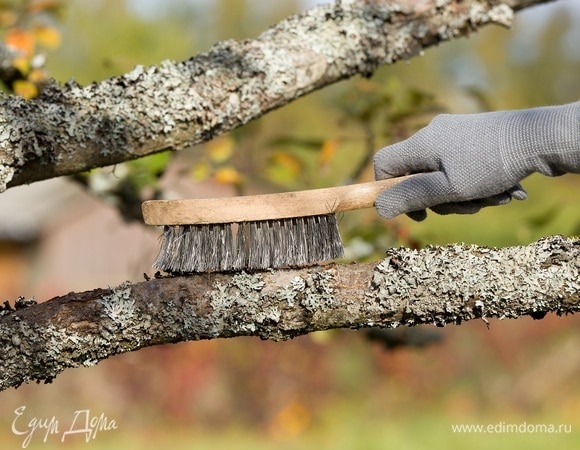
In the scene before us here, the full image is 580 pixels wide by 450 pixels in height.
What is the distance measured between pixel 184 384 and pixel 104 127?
8.36 meters

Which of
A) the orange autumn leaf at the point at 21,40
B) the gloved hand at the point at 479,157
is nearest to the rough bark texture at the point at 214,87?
the gloved hand at the point at 479,157

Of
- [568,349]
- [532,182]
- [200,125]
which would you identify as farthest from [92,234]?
[200,125]

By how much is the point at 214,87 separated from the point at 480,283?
3.18 feet

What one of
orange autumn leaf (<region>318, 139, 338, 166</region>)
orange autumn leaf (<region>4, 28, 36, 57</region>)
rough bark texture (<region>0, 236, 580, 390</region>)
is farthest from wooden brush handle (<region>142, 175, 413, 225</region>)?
orange autumn leaf (<region>318, 139, 338, 166</region>)

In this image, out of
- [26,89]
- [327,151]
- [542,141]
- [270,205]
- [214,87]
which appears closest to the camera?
[542,141]

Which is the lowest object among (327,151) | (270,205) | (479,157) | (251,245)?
(327,151)

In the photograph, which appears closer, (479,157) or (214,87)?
(479,157)

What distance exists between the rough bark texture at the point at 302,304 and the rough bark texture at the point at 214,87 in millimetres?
400

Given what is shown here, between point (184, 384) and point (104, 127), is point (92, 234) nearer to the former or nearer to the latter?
point (184, 384)

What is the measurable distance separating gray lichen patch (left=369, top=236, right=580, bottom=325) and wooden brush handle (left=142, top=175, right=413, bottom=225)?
0.29 metres

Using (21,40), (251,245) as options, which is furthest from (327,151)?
(251,245)

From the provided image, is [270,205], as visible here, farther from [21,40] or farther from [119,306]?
[21,40]

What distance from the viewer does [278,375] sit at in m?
10.1

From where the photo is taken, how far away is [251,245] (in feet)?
6.97
